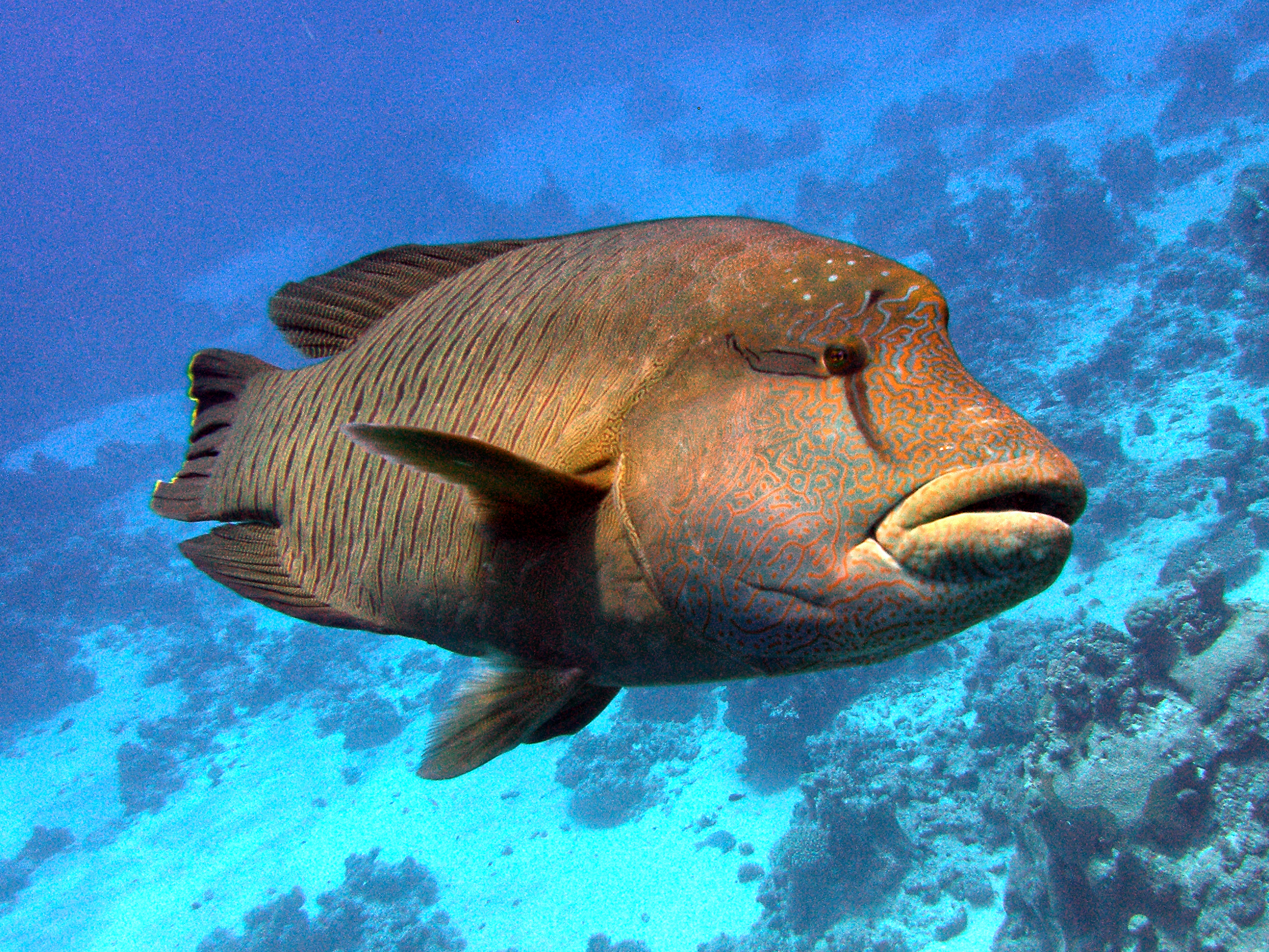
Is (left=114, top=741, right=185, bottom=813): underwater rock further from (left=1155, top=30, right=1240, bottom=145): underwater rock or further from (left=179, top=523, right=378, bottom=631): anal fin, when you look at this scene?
(left=1155, top=30, right=1240, bottom=145): underwater rock

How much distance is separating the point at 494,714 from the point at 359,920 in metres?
17.7

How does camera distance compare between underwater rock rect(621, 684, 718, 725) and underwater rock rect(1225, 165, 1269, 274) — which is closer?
underwater rock rect(1225, 165, 1269, 274)

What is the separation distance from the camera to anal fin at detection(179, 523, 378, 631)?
1.82 meters

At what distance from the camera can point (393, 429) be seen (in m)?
1.02

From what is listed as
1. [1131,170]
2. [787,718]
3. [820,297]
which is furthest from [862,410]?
[1131,170]

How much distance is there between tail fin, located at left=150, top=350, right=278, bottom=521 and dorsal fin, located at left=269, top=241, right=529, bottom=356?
339 millimetres

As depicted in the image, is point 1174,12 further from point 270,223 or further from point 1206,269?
point 270,223

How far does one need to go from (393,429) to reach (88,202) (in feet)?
317

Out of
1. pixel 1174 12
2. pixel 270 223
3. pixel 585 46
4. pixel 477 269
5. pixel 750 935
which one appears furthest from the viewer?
pixel 585 46

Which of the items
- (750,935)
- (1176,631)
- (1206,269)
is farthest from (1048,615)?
(1206,269)

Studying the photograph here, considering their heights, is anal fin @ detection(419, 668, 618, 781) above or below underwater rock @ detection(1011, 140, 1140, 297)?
below

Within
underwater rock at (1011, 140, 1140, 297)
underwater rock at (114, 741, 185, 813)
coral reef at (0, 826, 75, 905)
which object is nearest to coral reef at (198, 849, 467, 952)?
underwater rock at (114, 741, 185, 813)

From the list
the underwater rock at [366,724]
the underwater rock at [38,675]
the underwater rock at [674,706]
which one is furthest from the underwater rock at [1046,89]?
the underwater rock at [38,675]

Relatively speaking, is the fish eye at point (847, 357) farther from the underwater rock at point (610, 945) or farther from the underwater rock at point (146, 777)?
the underwater rock at point (146, 777)
